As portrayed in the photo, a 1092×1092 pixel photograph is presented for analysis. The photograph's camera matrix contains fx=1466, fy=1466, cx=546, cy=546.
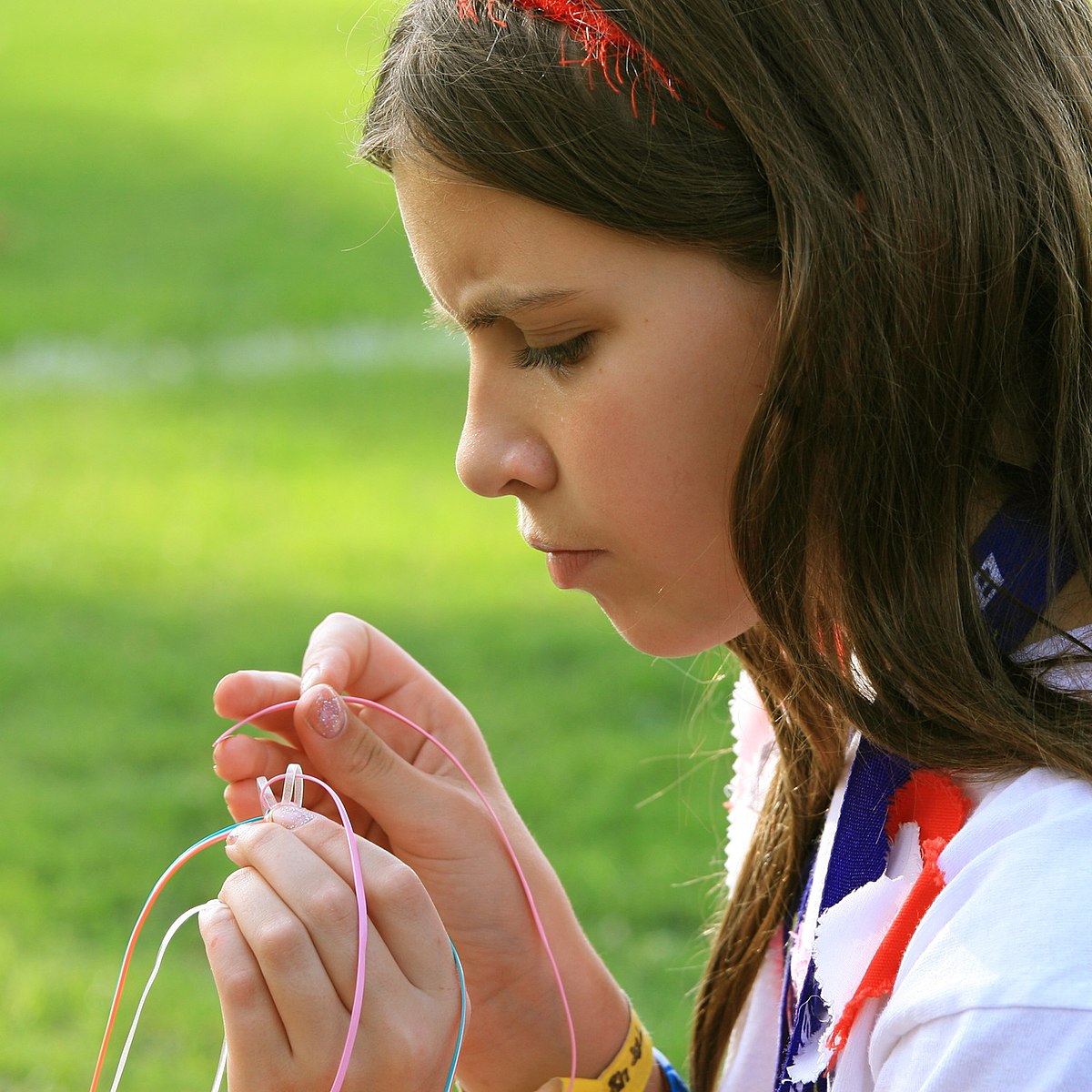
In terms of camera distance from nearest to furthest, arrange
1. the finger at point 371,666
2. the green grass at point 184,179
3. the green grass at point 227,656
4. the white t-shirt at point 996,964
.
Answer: the white t-shirt at point 996,964
the finger at point 371,666
the green grass at point 227,656
the green grass at point 184,179

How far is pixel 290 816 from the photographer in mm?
1396

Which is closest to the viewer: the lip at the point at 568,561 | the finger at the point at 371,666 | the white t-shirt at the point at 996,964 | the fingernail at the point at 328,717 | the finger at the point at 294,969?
the white t-shirt at the point at 996,964

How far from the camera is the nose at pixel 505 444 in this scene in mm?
1407

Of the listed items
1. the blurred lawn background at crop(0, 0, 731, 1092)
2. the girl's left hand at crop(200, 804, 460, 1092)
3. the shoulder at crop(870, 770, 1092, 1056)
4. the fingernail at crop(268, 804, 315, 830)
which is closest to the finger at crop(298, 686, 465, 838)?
the fingernail at crop(268, 804, 315, 830)

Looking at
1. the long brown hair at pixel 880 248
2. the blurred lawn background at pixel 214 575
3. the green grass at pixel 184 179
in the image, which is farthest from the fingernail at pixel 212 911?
the green grass at pixel 184 179

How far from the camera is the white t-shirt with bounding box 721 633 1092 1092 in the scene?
3.55 ft

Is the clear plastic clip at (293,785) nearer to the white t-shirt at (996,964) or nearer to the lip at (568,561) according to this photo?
the lip at (568,561)

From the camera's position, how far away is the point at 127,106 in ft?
40.0

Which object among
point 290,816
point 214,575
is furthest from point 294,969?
point 214,575

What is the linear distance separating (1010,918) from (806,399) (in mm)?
468

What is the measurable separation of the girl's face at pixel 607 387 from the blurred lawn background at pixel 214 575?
1.49ft

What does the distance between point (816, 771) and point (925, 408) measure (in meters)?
0.49

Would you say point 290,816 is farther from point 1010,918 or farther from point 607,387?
point 1010,918

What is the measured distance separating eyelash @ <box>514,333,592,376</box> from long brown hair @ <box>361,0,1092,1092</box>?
0.12 metres
